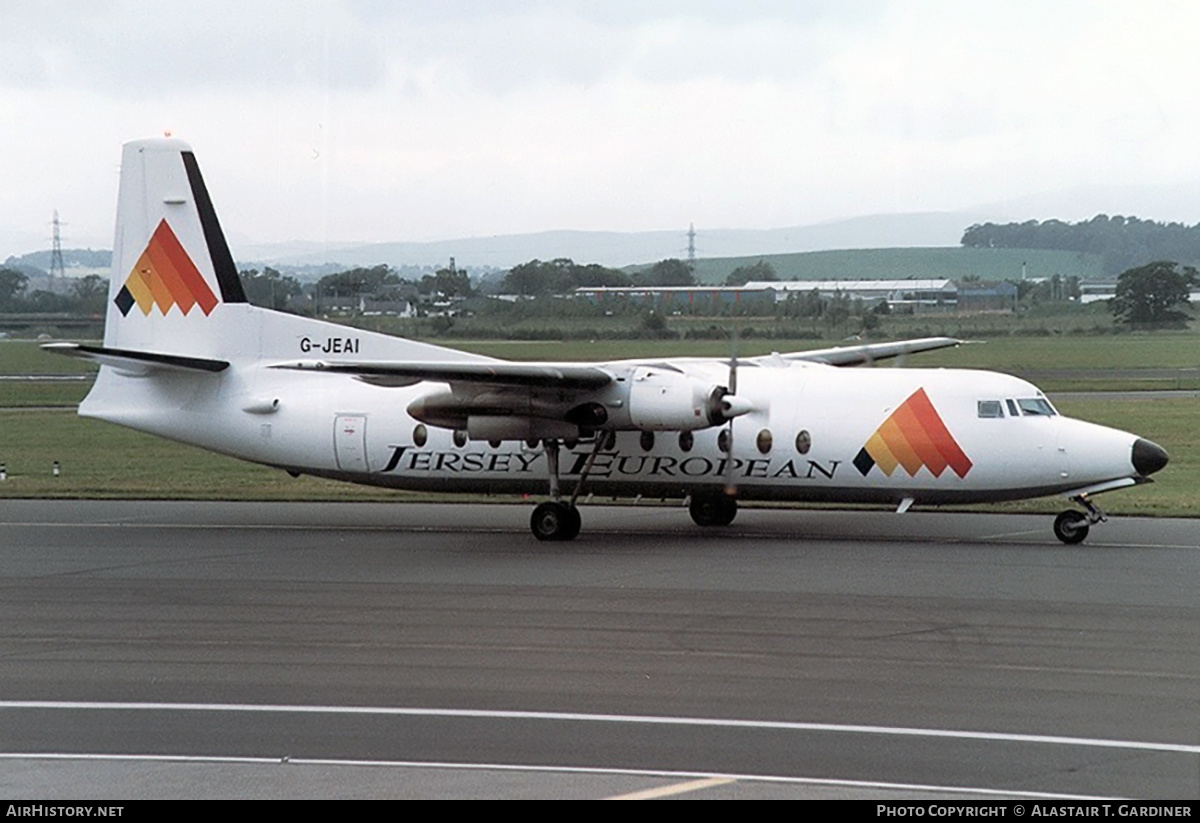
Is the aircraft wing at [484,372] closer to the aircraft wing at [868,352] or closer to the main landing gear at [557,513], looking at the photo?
the main landing gear at [557,513]

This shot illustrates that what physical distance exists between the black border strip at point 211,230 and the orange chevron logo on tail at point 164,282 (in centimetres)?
35

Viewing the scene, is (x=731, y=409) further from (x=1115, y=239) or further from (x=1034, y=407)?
(x=1115, y=239)

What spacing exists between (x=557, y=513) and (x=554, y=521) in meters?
0.12

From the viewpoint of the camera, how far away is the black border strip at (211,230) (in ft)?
79.4

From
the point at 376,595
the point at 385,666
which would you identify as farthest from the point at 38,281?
the point at 385,666

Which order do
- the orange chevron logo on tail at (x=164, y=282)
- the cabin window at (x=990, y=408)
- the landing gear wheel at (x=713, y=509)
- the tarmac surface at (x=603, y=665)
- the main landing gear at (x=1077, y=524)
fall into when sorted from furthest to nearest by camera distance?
the orange chevron logo on tail at (x=164, y=282) < the landing gear wheel at (x=713, y=509) < the cabin window at (x=990, y=408) < the main landing gear at (x=1077, y=524) < the tarmac surface at (x=603, y=665)

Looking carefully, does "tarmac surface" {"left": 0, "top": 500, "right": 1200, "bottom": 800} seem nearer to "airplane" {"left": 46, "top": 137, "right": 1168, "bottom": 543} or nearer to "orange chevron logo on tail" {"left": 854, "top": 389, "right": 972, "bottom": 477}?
"airplane" {"left": 46, "top": 137, "right": 1168, "bottom": 543}

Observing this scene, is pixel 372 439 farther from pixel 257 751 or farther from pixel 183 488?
pixel 257 751

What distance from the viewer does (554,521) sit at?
21234 millimetres

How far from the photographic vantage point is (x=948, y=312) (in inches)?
1609

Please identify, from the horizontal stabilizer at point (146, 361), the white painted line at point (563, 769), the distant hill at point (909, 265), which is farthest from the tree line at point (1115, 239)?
the white painted line at point (563, 769)

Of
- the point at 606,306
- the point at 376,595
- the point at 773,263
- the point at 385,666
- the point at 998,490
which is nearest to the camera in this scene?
the point at 385,666

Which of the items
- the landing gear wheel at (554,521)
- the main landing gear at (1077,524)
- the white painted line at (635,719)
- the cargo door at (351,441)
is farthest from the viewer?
the cargo door at (351,441)

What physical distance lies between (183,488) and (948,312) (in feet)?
69.1
